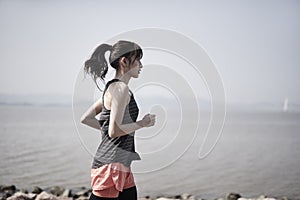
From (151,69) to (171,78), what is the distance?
12 cm

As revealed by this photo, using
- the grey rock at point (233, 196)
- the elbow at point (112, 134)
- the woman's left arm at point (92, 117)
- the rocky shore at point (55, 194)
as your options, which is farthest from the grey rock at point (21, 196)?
the elbow at point (112, 134)

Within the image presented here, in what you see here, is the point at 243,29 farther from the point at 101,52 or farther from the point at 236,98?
the point at 101,52

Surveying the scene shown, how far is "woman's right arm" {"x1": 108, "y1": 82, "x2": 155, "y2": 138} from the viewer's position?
1.63m

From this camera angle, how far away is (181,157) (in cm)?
343

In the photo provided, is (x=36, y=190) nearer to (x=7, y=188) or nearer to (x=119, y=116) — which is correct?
(x=7, y=188)

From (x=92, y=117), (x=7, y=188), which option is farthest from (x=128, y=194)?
(x=7, y=188)

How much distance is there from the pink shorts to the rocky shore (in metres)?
1.67

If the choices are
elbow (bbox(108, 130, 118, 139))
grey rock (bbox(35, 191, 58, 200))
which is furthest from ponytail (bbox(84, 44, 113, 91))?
grey rock (bbox(35, 191, 58, 200))

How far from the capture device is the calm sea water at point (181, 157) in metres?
3.38

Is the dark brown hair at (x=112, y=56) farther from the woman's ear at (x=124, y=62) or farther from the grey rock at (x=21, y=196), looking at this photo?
the grey rock at (x=21, y=196)

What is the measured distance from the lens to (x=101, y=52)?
5.84ft

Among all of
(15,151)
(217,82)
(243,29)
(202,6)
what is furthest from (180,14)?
(15,151)

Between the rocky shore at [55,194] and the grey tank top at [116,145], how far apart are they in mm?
1718

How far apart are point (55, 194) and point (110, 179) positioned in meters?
1.94
